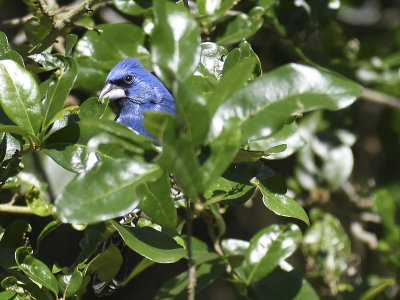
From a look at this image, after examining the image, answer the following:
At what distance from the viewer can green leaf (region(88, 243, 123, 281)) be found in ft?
5.83

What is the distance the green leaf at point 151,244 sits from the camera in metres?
1.56

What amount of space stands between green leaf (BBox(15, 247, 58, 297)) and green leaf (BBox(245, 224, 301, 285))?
0.59 metres

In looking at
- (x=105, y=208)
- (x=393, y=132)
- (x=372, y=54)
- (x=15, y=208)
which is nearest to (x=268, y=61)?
(x=372, y=54)

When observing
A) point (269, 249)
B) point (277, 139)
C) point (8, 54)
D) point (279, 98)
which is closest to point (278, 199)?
point (277, 139)

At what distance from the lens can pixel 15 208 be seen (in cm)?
204

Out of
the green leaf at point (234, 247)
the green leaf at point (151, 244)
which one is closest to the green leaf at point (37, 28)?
the green leaf at point (151, 244)

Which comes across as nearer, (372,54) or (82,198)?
(82,198)

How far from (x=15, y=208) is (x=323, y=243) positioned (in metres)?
1.52

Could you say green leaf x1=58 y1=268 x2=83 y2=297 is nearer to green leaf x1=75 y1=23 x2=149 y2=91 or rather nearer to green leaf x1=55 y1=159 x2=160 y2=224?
Result: green leaf x1=55 y1=159 x2=160 y2=224

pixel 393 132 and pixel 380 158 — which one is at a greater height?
pixel 393 132

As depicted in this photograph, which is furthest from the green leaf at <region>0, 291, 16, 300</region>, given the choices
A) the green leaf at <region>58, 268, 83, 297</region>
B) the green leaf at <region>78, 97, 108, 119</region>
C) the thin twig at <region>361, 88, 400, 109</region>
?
the thin twig at <region>361, 88, 400, 109</region>

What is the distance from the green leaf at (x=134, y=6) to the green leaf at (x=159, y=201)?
118 centimetres

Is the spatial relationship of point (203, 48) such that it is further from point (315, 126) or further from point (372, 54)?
point (372, 54)

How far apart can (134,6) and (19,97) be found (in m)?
0.91
